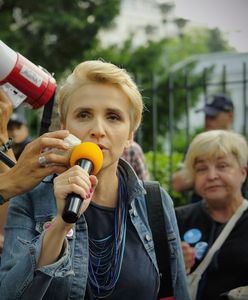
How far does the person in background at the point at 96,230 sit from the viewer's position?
1845 millimetres

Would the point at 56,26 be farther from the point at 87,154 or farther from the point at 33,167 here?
the point at 87,154

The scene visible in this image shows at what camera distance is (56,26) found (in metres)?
13.8

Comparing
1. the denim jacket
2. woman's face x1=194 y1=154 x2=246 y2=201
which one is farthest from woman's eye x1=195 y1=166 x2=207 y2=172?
the denim jacket

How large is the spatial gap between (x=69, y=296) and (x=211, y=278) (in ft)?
3.71

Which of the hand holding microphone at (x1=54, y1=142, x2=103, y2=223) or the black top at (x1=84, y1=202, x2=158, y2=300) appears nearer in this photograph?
the hand holding microphone at (x1=54, y1=142, x2=103, y2=223)

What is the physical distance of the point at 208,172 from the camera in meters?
3.31

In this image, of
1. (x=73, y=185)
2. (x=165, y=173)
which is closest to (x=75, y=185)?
(x=73, y=185)

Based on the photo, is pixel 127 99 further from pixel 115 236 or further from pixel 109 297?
pixel 109 297

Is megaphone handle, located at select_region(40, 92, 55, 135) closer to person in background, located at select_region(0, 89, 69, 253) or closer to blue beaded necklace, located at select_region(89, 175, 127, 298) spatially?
person in background, located at select_region(0, 89, 69, 253)

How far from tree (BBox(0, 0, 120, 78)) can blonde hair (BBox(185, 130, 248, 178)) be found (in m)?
10.2

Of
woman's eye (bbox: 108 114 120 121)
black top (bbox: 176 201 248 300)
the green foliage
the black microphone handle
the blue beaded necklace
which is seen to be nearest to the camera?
the black microphone handle

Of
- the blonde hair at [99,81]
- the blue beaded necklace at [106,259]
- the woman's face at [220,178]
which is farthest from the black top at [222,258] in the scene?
the blonde hair at [99,81]

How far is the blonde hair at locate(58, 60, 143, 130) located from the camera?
2188 mm

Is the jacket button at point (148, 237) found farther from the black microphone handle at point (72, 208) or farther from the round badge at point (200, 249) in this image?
the round badge at point (200, 249)
